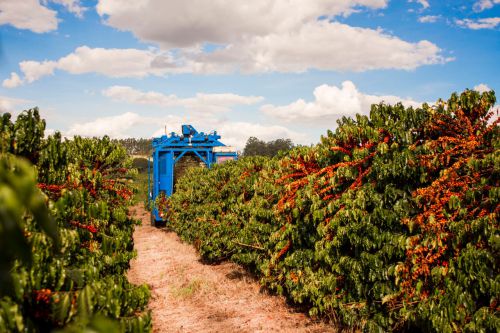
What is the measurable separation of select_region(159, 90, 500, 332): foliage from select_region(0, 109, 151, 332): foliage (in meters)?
3.09

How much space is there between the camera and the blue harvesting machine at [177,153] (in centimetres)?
1792

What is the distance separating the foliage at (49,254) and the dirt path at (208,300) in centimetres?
296

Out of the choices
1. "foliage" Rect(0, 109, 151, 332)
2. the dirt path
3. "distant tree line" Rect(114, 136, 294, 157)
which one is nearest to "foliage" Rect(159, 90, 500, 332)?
the dirt path

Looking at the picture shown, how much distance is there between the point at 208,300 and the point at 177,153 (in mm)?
10492

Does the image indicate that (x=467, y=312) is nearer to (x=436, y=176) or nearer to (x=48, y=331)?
(x=436, y=176)

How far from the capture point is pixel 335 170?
6148 mm

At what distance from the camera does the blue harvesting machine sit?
17.9 metres

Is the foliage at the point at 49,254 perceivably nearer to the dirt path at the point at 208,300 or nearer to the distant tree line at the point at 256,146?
the dirt path at the point at 208,300

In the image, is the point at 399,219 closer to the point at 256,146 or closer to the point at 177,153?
the point at 177,153

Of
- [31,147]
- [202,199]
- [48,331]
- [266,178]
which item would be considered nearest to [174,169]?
[202,199]

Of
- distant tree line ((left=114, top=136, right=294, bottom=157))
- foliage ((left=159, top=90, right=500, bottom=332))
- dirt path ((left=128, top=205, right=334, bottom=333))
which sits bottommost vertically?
dirt path ((left=128, top=205, right=334, bottom=333))

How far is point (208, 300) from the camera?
346 inches

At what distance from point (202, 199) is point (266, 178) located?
5.01 metres

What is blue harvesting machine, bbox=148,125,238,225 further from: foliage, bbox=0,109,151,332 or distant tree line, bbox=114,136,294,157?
distant tree line, bbox=114,136,294,157
